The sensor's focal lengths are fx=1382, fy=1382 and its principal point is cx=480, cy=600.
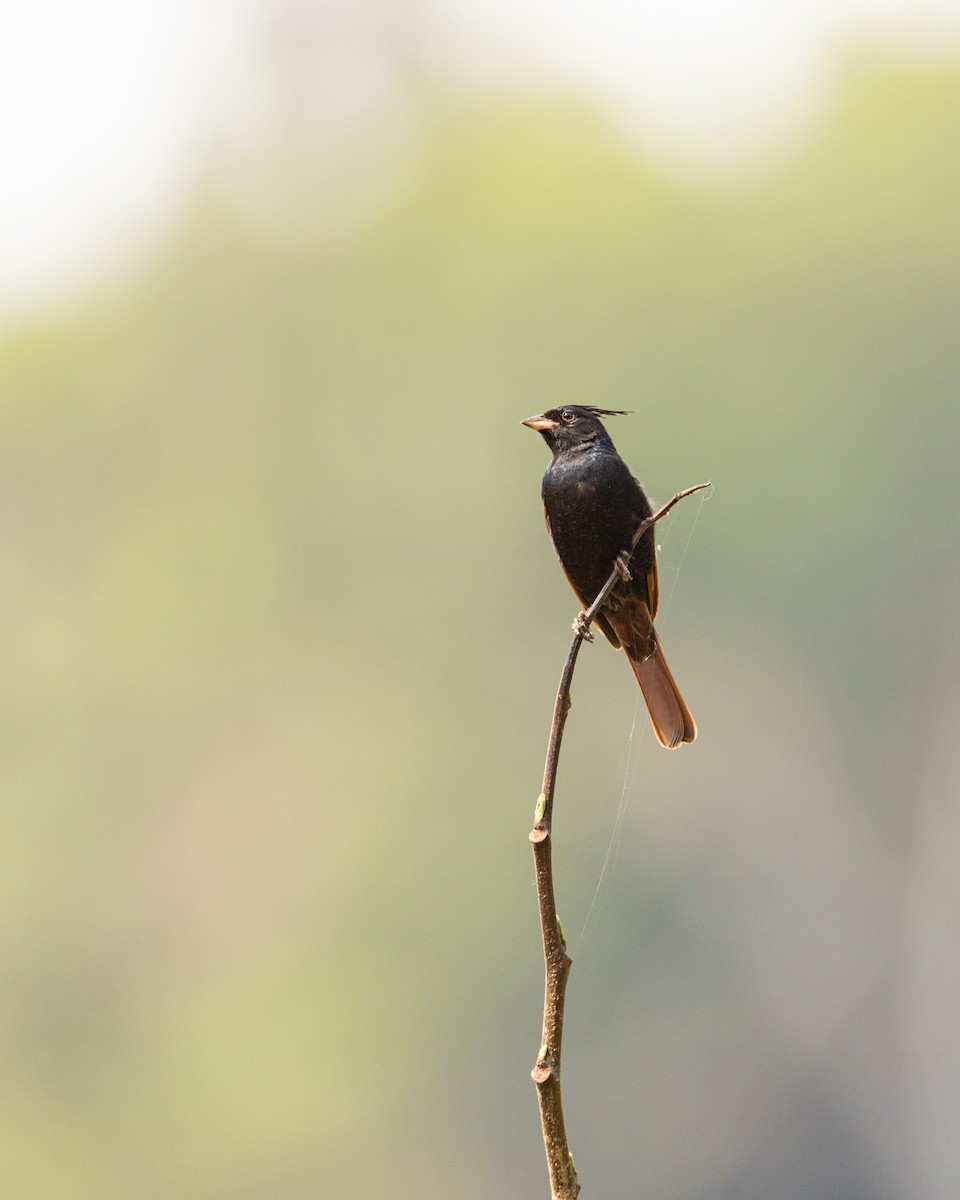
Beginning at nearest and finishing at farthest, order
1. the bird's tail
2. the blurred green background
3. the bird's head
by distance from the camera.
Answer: the bird's tail → the bird's head → the blurred green background

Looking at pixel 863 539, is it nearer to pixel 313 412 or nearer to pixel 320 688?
pixel 320 688

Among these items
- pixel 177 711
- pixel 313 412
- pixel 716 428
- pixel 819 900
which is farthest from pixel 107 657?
pixel 819 900

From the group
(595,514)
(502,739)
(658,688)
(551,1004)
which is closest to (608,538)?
(595,514)

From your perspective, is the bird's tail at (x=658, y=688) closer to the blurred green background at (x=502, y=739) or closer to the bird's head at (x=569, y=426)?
the bird's head at (x=569, y=426)

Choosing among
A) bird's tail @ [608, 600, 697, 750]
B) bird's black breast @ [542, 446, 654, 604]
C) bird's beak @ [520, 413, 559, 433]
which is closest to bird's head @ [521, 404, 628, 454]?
bird's beak @ [520, 413, 559, 433]

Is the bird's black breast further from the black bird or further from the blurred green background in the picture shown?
the blurred green background

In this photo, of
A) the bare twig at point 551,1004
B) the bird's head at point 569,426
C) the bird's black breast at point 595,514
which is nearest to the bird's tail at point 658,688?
the bird's black breast at point 595,514
